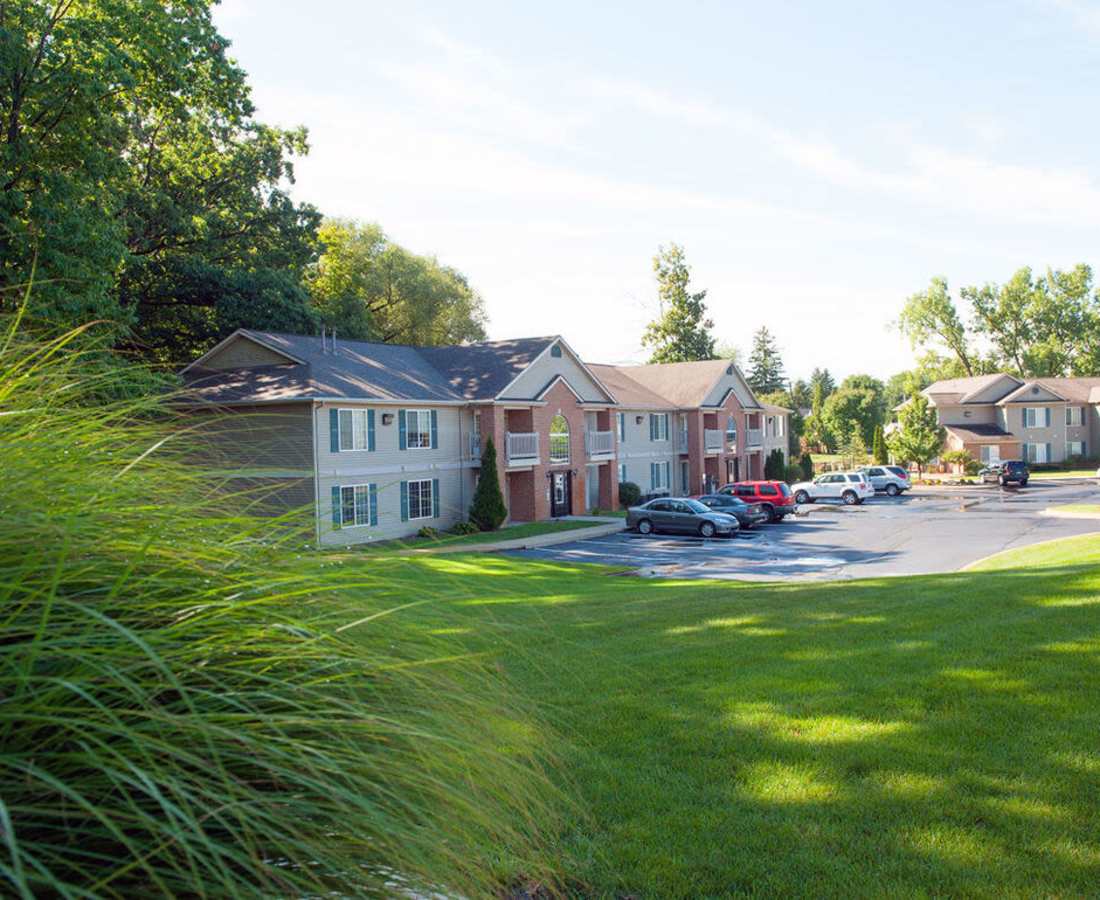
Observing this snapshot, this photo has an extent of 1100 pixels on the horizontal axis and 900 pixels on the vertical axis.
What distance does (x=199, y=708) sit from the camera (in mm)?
2316

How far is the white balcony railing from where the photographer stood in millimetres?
36406

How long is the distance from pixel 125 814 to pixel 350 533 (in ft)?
92.3

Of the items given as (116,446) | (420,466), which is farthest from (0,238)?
(116,446)

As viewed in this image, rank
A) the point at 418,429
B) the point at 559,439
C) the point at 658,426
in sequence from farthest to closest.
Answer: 1. the point at 658,426
2. the point at 559,439
3. the point at 418,429

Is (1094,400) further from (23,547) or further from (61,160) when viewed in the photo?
(23,547)

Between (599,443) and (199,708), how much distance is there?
131 feet

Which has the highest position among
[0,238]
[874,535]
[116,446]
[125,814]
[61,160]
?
[61,160]

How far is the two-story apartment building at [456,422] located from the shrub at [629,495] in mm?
548

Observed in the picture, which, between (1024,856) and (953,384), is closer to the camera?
(1024,856)

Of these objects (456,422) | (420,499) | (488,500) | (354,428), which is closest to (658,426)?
(456,422)

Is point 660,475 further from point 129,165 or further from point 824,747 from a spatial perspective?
point 824,747

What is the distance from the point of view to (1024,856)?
13.2 feet

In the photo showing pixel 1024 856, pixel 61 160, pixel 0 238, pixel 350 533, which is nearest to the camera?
pixel 1024 856

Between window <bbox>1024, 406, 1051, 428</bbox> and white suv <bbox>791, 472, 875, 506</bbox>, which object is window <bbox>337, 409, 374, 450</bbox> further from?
window <bbox>1024, 406, 1051, 428</bbox>
